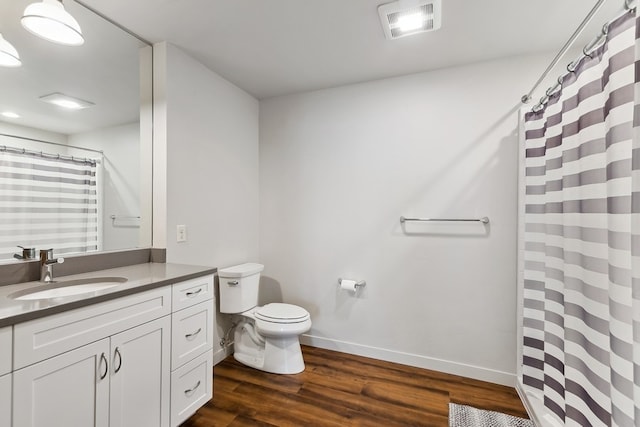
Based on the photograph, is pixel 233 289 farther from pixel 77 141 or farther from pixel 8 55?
pixel 8 55

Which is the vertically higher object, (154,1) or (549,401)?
(154,1)

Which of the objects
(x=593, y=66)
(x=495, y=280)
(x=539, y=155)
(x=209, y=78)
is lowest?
(x=495, y=280)

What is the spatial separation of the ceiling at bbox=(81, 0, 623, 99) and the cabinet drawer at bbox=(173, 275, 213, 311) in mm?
1528

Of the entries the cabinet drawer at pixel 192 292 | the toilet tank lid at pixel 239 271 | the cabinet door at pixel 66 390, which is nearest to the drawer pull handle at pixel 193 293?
the cabinet drawer at pixel 192 292

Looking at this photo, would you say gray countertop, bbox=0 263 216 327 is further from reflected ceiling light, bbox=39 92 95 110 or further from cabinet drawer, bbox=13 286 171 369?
reflected ceiling light, bbox=39 92 95 110

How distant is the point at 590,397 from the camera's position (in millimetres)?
1077

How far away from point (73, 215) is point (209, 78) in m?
1.36

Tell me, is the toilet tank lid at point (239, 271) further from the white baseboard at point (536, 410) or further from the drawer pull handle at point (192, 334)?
the white baseboard at point (536, 410)

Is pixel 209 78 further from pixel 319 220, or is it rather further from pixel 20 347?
pixel 20 347

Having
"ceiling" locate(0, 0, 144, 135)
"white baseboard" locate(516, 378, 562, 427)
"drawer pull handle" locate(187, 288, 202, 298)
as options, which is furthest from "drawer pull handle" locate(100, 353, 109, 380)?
"white baseboard" locate(516, 378, 562, 427)

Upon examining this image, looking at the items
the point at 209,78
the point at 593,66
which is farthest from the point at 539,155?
the point at 209,78

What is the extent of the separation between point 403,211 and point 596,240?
1.37 meters

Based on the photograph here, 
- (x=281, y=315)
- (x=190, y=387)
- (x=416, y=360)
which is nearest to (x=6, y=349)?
(x=190, y=387)

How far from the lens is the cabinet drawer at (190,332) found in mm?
1513
